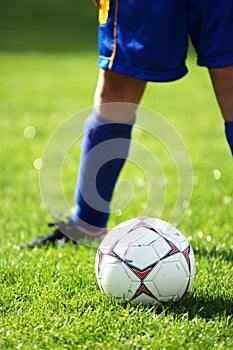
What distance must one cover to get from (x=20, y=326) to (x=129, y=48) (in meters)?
1.24

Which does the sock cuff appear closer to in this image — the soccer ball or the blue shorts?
the blue shorts

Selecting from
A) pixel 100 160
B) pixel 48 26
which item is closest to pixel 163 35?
pixel 100 160

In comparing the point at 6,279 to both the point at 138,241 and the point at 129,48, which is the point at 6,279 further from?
the point at 129,48

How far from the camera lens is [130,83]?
2.89 meters

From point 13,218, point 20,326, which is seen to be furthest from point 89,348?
point 13,218

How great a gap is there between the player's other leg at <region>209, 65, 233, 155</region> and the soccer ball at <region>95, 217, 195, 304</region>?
0.61 m

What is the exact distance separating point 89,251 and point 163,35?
112cm

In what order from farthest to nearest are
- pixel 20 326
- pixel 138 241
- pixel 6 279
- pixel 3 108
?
pixel 3 108
pixel 6 279
pixel 138 241
pixel 20 326

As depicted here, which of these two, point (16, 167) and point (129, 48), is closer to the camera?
point (129, 48)

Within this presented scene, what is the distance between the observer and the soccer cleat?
3246mm

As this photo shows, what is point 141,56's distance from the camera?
2.69 meters

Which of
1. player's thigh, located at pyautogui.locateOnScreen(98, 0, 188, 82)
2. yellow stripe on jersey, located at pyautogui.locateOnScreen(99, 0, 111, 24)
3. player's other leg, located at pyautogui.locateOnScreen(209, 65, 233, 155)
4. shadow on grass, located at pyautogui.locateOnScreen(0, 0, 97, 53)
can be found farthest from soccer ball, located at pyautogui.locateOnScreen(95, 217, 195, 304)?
shadow on grass, located at pyautogui.locateOnScreen(0, 0, 97, 53)

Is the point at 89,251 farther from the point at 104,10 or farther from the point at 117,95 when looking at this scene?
the point at 104,10

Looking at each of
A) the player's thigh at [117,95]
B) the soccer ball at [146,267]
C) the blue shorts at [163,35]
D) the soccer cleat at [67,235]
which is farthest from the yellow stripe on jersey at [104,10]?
the soccer cleat at [67,235]
